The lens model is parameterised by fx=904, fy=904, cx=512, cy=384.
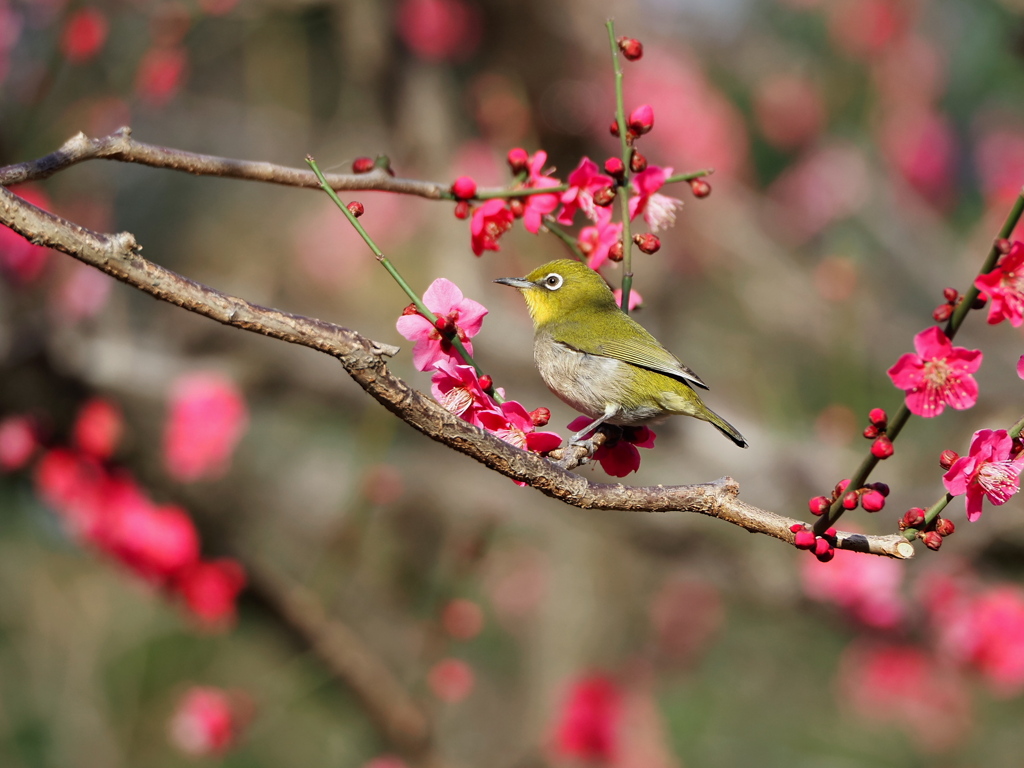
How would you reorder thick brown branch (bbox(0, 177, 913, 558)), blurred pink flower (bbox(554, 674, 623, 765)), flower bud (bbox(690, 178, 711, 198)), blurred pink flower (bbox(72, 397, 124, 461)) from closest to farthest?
thick brown branch (bbox(0, 177, 913, 558))
flower bud (bbox(690, 178, 711, 198))
blurred pink flower (bbox(72, 397, 124, 461))
blurred pink flower (bbox(554, 674, 623, 765))

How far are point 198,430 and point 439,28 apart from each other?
122 inches

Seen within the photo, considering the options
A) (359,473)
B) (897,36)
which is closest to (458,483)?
(359,473)

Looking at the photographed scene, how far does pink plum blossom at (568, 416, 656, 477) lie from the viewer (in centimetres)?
165

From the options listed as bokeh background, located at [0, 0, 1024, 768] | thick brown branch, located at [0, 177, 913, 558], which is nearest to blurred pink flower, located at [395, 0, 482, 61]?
bokeh background, located at [0, 0, 1024, 768]

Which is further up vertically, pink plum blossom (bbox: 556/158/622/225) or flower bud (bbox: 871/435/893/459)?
pink plum blossom (bbox: 556/158/622/225)

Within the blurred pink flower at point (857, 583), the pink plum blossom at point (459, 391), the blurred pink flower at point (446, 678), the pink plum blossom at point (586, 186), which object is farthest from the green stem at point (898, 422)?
the blurred pink flower at point (857, 583)

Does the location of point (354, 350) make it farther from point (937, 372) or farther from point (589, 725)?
point (589, 725)

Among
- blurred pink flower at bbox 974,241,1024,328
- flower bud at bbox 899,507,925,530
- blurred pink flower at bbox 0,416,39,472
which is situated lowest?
blurred pink flower at bbox 0,416,39,472

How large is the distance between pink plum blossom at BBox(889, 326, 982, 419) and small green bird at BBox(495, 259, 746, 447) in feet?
1.52

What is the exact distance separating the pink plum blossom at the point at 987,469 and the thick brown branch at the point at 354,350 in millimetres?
136

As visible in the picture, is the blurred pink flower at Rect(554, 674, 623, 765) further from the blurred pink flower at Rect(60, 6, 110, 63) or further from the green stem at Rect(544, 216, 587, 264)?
the blurred pink flower at Rect(60, 6, 110, 63)

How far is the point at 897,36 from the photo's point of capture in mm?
7605

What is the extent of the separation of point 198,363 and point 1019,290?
12.6 ft

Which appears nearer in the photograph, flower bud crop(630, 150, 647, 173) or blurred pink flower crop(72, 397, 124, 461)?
flower bud crop(630, 150, 647, 173)
